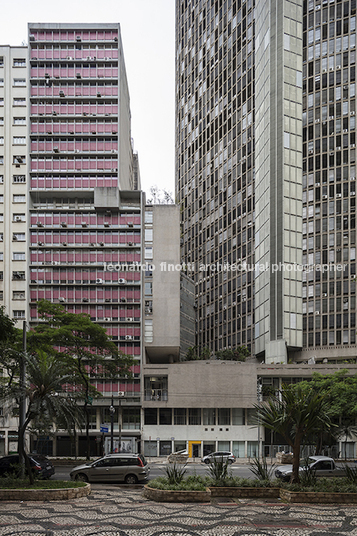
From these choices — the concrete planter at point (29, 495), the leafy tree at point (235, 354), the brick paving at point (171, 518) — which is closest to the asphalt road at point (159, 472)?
the concrete planter at point (29, 495)

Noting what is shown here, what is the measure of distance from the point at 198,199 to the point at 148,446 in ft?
179

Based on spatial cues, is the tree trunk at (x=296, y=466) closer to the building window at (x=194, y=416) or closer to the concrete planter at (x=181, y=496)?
the concrete planter at (x=181, y=496)

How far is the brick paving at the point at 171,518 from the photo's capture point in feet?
52.4

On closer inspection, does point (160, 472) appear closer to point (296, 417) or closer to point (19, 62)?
point (296, 417)

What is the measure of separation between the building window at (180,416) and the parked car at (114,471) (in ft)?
138

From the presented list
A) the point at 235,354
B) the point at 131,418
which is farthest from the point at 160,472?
the point at 235,354

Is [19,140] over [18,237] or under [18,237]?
over

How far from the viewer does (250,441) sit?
70562 millimetres

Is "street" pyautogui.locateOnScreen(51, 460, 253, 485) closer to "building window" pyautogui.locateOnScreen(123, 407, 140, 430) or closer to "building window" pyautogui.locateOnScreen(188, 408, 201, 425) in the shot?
"building window" pyautogui.locateOnScreen(123, 407, 140, 430)

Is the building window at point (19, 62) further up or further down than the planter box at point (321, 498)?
Result: further up

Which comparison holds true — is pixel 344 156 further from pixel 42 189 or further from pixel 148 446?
Result: pixel 148 446

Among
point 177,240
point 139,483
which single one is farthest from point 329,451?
point 139,483

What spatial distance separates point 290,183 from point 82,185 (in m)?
29.4

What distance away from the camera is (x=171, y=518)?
1792cm
